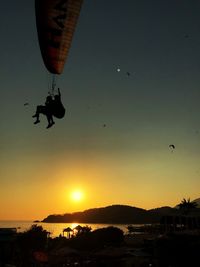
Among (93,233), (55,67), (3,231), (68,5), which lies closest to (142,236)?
(93,233)

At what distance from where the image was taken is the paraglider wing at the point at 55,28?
18.5m

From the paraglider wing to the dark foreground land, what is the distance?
29.2ft

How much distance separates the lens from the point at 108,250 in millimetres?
33156

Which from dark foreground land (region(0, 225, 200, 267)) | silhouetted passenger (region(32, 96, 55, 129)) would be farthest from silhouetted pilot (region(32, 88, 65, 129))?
dark foreground land (region(0, 225, 200, 267))

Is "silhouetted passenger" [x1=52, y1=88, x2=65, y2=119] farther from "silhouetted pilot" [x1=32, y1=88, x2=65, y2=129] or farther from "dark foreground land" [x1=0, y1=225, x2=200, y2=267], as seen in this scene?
"dark foreground land" [x1=0, y1=225, x2=200, y2=267]

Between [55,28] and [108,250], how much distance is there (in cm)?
1975

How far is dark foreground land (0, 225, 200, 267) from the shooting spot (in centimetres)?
2838

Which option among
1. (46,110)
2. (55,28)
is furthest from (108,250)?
(55,28)

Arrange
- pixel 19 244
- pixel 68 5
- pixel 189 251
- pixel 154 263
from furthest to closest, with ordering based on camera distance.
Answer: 1. pixel 19 244
2. pixel 154 263
3. pixel 189 251
4. pixel 68 5

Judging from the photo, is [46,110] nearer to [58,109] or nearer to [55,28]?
[58,109]

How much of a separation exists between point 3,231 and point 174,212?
28.5 m

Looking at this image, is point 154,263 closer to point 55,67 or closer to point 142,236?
point 142,236

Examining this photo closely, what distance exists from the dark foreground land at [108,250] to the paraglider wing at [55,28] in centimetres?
889

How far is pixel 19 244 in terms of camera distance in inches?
1900
